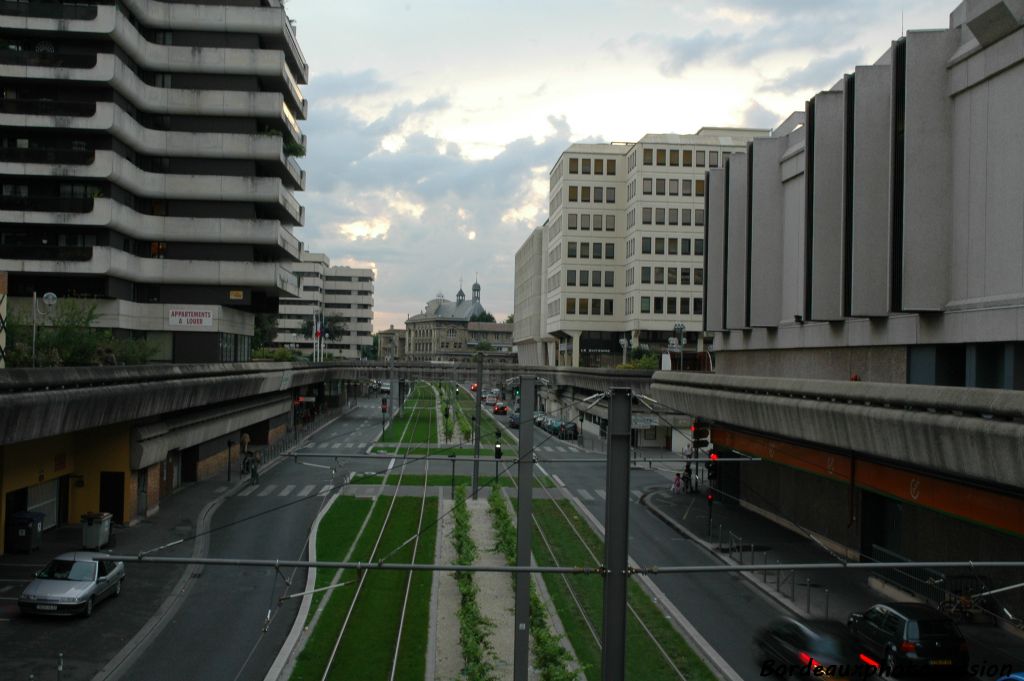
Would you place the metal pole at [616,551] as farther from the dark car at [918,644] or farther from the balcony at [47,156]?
the balcony at [47,156]

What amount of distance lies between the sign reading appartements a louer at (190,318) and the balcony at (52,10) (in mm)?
17243

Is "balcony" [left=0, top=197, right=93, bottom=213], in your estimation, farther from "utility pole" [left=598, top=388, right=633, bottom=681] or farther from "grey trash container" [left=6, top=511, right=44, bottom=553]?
"utility pole" [left=598, top=388, right=633, bottom=681]

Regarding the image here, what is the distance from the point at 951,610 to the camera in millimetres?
19922

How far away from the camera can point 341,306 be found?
7338 inches

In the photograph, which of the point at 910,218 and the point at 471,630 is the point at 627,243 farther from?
the point at 471,630

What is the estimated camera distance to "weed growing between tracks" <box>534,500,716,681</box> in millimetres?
19219

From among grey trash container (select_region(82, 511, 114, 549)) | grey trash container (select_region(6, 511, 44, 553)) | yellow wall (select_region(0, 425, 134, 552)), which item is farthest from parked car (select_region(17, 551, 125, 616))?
yellow wall (select_region(0, 425, 134, 552))

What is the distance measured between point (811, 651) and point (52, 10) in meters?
51.2

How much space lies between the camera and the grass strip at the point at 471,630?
1767 centimetres

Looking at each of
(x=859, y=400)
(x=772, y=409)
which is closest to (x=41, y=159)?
(x=772, y=409)

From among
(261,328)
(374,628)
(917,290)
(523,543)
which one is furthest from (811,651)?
(261,328)

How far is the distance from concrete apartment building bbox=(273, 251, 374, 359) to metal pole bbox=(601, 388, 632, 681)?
16769 cm

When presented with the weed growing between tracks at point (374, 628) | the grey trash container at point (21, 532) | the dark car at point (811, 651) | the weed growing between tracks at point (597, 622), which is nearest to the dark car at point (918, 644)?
the dark car at point (811, 651)

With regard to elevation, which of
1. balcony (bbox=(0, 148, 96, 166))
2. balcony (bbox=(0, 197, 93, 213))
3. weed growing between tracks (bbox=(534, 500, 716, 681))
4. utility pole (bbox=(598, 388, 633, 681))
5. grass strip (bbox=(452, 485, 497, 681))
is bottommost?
weed growing between tracks (bbox=(534, 500, 716, 681))
